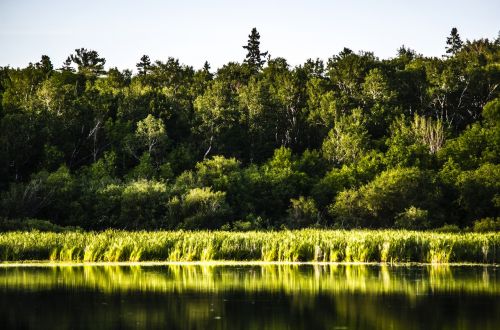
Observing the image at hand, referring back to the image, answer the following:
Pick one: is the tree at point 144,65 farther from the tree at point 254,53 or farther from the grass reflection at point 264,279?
the grass reflection at point 264,279

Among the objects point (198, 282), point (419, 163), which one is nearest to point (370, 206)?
point (419, 163)

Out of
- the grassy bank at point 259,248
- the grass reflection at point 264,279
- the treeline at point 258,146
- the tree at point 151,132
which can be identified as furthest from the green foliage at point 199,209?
the grass reflection at point 264,279

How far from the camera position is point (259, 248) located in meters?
39.3

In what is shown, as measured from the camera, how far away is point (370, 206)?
63.3 m

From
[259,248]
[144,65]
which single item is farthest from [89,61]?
[259,248]

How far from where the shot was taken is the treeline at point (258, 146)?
62.2 m

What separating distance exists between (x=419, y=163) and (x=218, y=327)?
2133 inches

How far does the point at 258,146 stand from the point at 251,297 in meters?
57.3

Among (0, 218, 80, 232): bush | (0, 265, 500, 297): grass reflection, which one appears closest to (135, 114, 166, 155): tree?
(0, 218, 80, 232): bush

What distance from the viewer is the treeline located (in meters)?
62.2

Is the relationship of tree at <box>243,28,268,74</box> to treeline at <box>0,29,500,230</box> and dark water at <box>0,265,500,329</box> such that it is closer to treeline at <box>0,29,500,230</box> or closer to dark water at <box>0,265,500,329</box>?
treeline at <box>0,29,500,230</box>

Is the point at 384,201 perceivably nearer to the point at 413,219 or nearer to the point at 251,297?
the point at 413,219

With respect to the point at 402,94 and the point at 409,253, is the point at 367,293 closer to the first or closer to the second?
the point at 409,253

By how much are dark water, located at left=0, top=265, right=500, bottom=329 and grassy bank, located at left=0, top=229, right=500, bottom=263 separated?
228 cm
